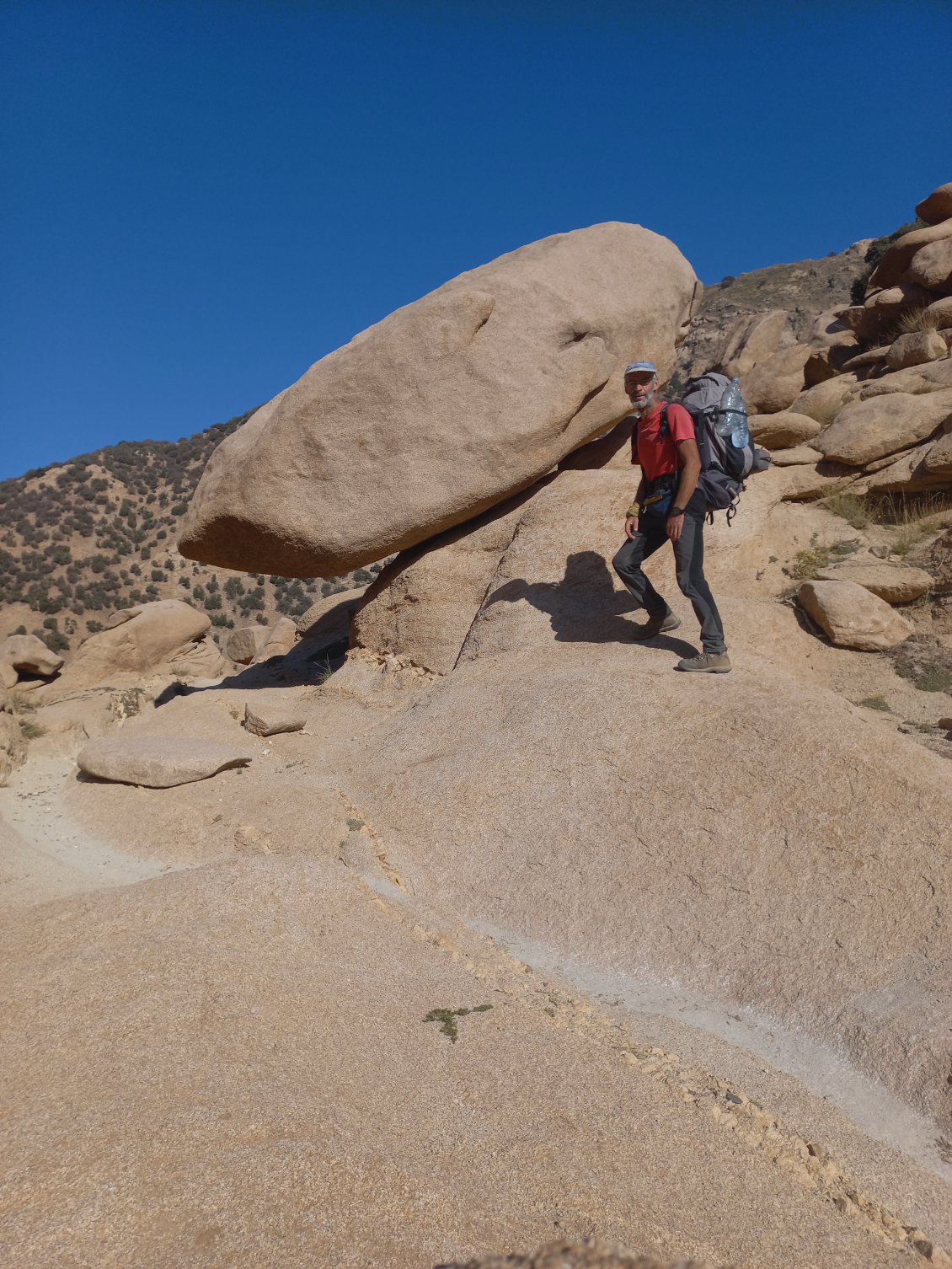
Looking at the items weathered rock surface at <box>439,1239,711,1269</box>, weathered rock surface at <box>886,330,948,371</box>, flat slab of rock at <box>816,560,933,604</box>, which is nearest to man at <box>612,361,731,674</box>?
flat slab of rock at <box>816,560,933,604</box>

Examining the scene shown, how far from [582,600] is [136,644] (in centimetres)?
721

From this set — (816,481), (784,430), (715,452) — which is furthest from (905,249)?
(715,452)

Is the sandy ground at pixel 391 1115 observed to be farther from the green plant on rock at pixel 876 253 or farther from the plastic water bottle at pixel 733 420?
the green plant on rock at pixel 876 253

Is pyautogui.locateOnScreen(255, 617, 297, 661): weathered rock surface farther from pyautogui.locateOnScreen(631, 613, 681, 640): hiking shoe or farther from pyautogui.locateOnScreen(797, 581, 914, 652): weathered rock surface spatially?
pyautogui.locateOnScreen(797, 581, 914, 652): weathered rock surface

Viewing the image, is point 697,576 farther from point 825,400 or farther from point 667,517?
point 825,400

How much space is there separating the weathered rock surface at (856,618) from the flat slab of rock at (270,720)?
4.26 meters

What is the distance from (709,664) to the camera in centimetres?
562

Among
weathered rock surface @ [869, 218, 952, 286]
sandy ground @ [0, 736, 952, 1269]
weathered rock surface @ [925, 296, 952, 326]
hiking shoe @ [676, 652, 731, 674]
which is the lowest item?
sandy ground @ [0, 736, 952, 1269]

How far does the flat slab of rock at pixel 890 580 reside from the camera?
706cm

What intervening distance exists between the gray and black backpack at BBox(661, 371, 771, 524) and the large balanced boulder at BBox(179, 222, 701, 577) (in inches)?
92.8

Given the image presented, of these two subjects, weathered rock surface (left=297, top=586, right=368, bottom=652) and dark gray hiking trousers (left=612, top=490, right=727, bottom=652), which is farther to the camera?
weathered rock surface (left=297, top=586, right=368, bottom=652)

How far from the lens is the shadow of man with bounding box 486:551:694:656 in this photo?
22.2ft

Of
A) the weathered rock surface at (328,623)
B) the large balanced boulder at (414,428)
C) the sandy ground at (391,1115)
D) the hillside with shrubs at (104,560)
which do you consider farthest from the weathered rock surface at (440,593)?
the hillside with shrubs at (104,560)

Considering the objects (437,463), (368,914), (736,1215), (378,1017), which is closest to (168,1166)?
(378,1017)
